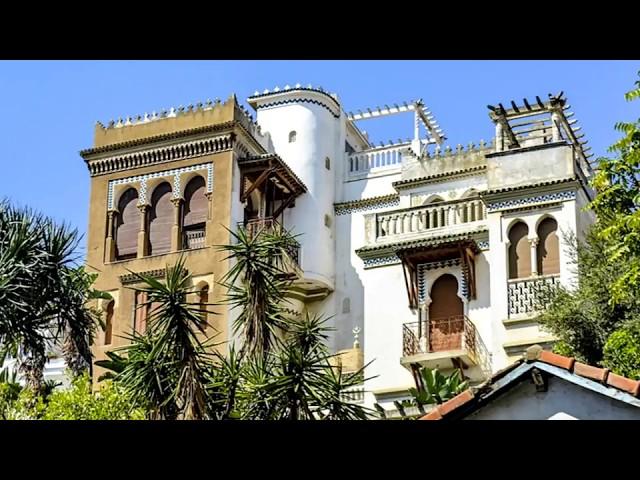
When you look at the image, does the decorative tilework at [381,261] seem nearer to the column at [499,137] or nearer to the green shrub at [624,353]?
the column at [499,137]

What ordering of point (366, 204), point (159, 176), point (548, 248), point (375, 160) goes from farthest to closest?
point (375, 160) → point (366, 204) → point (159, 176) → point (548, 248)

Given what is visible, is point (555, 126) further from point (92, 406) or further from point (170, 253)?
point (92, 406)

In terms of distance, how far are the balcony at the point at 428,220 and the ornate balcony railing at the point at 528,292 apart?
78.5 inches

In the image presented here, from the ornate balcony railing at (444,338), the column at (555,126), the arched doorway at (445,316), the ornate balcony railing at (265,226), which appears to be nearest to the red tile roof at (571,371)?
the ornate balcony railing at (444,338)

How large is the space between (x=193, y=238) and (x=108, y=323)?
2.62 metres

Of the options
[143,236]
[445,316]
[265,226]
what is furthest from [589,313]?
[143,236]

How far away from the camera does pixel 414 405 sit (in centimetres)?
2123

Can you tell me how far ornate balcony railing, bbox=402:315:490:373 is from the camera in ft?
80.4

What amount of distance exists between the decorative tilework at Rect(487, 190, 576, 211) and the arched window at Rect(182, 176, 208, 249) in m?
6.96

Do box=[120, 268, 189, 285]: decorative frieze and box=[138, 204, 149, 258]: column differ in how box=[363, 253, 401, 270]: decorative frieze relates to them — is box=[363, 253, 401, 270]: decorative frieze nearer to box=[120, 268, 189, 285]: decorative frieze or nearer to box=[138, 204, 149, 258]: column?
box=[120, 268, 189, 285]: decorative frieze

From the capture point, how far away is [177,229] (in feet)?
93.7

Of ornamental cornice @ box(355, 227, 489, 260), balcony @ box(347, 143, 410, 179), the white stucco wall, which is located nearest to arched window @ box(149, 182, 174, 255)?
balcony @ box(347, 143, 410, 179)

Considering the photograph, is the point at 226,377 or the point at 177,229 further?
the point at 177,229
